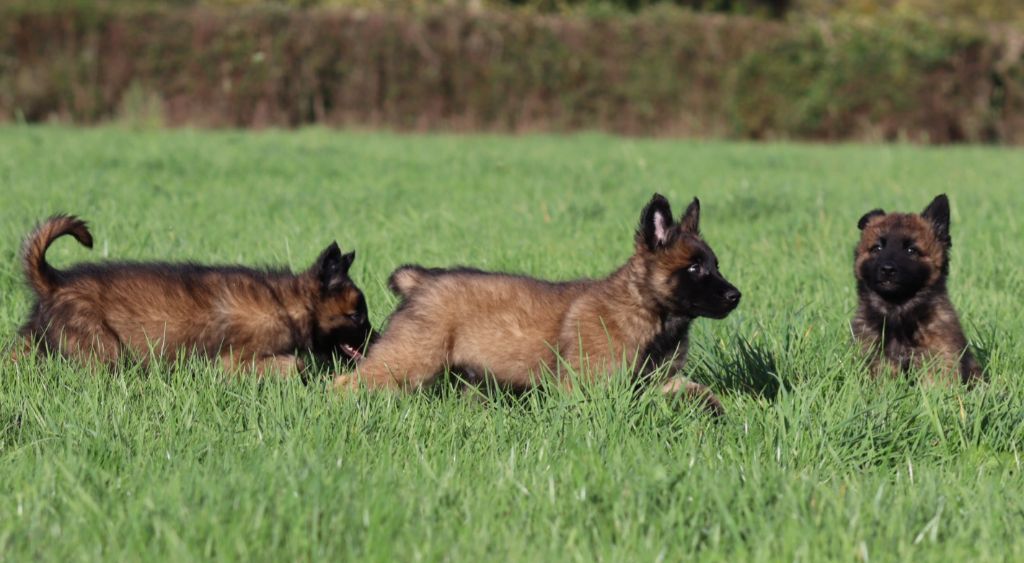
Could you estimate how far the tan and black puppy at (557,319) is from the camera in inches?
209

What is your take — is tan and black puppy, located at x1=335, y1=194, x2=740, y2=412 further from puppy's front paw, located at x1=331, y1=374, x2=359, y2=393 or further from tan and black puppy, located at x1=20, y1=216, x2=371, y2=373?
tan and black puppy, located at x1=20, y1=216, x2=371, y2=373

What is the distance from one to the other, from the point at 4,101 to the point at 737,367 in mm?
24050

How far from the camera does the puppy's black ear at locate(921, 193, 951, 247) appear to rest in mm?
6289

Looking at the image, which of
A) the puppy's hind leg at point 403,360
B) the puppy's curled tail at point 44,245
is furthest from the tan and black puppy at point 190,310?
the puppy's hind leg at point 403,360

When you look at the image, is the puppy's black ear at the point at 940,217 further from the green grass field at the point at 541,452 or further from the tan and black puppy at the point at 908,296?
the green grass field at the point at 541,452

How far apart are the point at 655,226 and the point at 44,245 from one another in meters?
2.81

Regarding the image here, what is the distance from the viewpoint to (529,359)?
546 cm

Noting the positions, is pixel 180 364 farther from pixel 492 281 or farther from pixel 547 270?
pixel 547 270

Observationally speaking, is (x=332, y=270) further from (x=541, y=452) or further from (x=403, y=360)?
(x=541, y=452)

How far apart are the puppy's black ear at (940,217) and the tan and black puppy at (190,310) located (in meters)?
3.01

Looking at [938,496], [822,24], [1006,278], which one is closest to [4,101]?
[822,24]

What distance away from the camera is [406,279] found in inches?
228

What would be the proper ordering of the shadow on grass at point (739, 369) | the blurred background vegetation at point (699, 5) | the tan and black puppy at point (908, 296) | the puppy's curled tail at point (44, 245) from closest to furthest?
the shadow on grass at point (739, 369) → the puppy's curled tail at point (44, 245) → the tan and black puppy at point (908, 296) → the blurred background vegetation at point (699, 5)

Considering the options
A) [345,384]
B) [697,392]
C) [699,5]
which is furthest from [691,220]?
[699,5]
